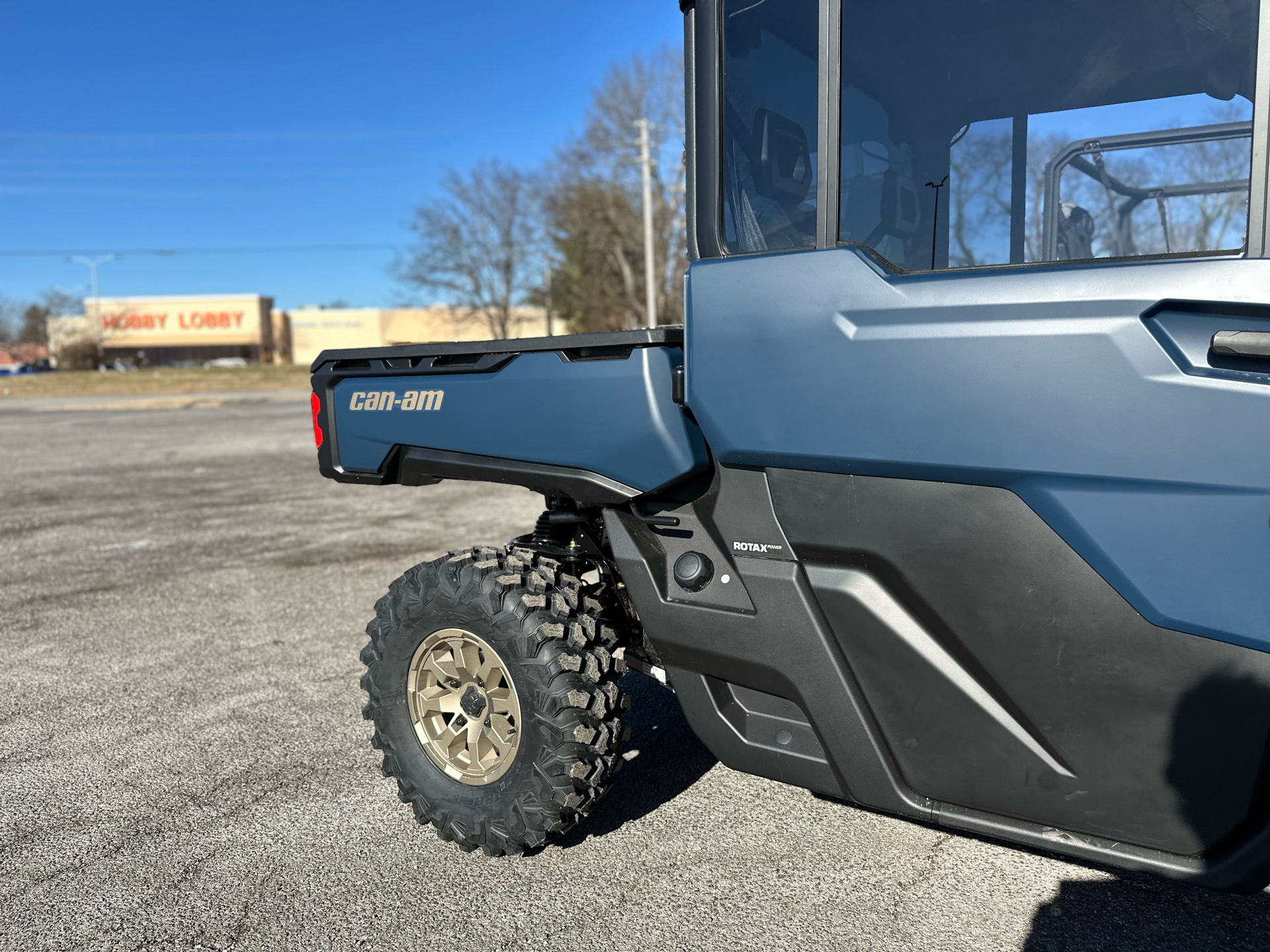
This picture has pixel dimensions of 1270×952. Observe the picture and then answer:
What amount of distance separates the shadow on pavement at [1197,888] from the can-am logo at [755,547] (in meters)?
0.95

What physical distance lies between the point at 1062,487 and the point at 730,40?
136cm

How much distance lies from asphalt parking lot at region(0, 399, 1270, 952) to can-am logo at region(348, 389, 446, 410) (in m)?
1.41

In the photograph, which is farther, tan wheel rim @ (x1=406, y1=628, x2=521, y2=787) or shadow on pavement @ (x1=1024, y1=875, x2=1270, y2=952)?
tan wheel rim @ (x1=406, y1=628, x2=521, y2=787)

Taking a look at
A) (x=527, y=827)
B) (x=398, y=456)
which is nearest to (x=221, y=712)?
(x=398, y=456)

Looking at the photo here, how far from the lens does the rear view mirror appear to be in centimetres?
226

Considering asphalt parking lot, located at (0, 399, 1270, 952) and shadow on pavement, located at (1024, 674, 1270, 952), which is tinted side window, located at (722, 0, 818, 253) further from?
asphalt parking lot, located at (0, 399, 1270, 952)

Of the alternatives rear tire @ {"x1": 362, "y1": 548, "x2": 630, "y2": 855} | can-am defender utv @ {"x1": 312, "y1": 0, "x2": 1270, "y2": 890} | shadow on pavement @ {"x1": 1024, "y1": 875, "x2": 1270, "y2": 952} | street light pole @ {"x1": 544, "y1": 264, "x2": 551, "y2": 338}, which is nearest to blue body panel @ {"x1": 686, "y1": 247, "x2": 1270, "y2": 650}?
can-am defender utv @ {"x1": 312, "y1": 0, "x2": 1270, "y2": 890}

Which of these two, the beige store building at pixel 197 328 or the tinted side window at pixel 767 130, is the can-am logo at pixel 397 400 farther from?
the beige store building at pixel 197 328

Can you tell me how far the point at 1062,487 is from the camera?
1.93 meters

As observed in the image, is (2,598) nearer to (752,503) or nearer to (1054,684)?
(752,503)

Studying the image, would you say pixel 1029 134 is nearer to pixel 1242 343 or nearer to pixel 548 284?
pixel 1242 343

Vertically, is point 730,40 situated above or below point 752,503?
above

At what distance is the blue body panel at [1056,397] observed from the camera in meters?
1.75

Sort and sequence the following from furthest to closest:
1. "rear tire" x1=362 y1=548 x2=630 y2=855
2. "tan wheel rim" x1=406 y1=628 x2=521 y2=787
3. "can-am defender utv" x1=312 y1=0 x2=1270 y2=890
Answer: "tan wheel rim" x1=406 y1=628 x2=521 y2=787 < "rear tire" x1=362 y1=548 x2=630 y2=855 < "can-am defender utv" x1=312 y1=0 x2=1270 y2=890
